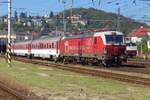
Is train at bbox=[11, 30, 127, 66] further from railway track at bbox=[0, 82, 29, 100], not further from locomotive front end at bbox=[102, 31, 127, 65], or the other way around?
railway track at bbox=[0, 82, 29, 100]

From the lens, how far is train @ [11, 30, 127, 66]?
41094 mm

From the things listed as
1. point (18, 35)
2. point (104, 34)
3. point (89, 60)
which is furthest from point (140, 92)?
point (18, 35)

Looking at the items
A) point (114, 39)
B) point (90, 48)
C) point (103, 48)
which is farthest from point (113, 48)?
point (90, 48)

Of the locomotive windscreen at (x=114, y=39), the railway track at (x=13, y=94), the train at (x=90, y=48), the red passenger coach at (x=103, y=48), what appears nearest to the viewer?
the railway track at (x=13, y=94)

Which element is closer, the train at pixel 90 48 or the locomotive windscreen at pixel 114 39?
the train at pixel 90 48

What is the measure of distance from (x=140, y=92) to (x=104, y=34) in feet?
74.8

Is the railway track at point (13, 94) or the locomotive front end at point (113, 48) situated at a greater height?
the locomotive front end at point (113, 48)

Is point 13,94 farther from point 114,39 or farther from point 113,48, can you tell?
point 114,39

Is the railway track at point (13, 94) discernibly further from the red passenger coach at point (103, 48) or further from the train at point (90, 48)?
the train at point (90, 48)

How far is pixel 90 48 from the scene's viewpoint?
145 feet

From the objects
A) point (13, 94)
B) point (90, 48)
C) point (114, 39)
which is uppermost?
point (114, 39)

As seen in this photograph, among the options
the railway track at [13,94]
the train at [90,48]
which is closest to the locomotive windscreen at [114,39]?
the train at [90,48]

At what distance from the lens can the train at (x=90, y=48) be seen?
41.1m

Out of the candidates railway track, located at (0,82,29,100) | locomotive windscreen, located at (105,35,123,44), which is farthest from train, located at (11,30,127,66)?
railway track, located at (0,82,29,100)
